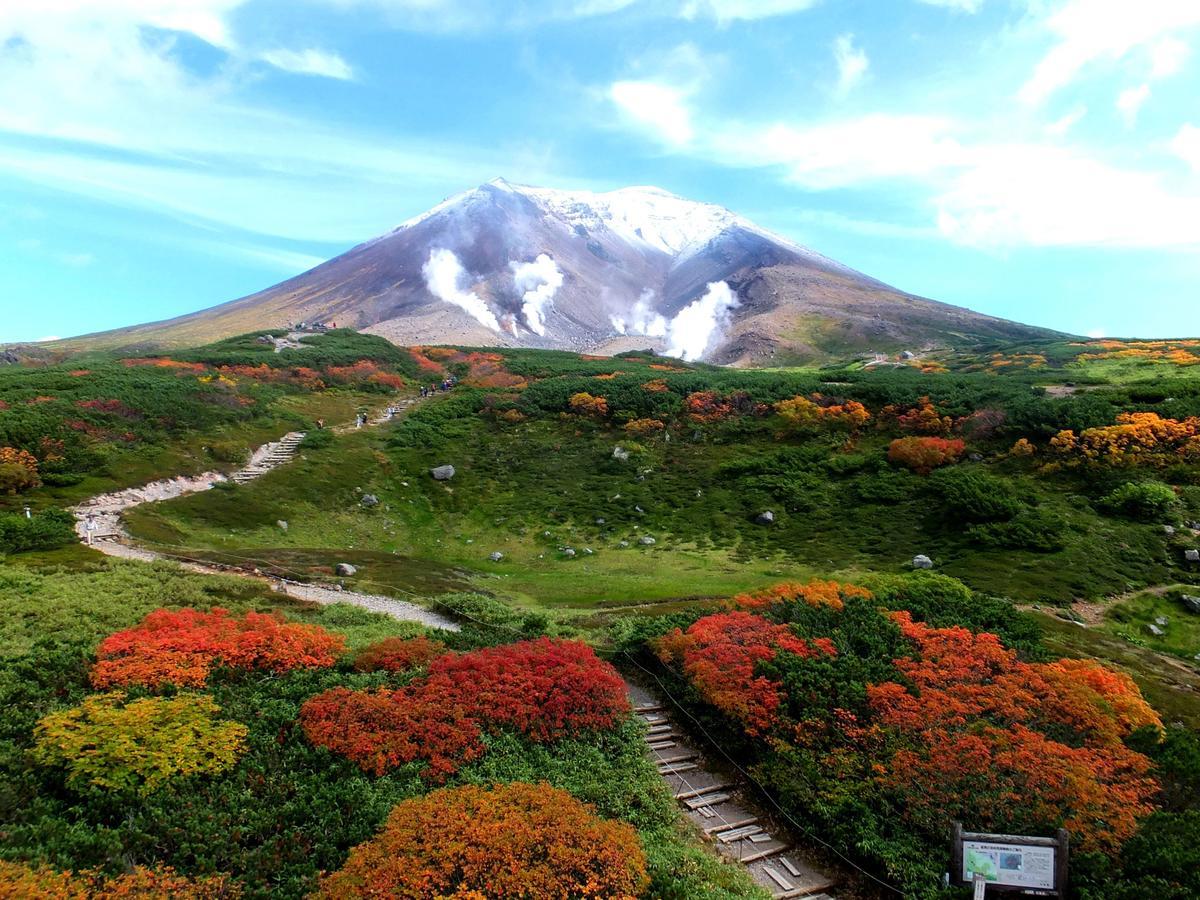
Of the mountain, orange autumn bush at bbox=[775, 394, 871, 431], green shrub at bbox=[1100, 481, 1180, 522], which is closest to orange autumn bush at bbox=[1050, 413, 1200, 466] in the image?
green shrub at bbox=[1100, 481, 1180, 522]

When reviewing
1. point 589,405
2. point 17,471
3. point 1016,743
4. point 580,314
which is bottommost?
point 1016,743

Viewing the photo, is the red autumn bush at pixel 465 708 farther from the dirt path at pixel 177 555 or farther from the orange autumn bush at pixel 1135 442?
the orange autumn bush at pixel 1135 442

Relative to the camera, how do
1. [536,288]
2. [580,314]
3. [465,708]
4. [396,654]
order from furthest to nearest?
[536,288] → [580,314] → [396,654] → [465,708]

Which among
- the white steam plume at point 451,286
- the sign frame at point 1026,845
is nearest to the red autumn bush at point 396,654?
the sign frame at point 1026,845

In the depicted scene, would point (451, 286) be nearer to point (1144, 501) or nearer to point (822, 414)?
point (822, 414)

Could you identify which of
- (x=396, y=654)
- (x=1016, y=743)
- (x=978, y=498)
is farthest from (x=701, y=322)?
(x=1016, y=743)

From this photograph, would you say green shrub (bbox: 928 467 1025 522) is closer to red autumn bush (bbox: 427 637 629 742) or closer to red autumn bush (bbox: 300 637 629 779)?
red autumn bush (bbox: 427 637 629 742)
